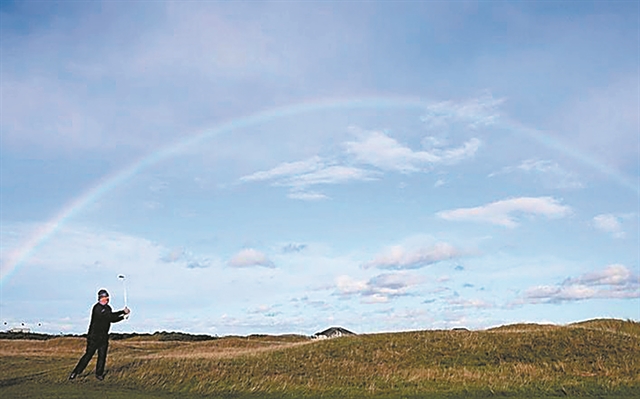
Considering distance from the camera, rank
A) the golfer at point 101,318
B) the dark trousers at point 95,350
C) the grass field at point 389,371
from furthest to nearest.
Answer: the grass field at point 389,371 < the dark trousers at point 95,350 < the golfer at point 101,318

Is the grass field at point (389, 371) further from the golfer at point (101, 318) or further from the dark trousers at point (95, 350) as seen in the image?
the golfer at point (101, 318)

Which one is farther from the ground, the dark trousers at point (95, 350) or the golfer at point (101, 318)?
the golfer at point (101, 318)

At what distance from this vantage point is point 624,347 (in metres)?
44.1

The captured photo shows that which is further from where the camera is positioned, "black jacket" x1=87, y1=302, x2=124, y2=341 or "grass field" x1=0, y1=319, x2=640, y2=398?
"grass field" x1=0, y1=319, x2=640, y2=398

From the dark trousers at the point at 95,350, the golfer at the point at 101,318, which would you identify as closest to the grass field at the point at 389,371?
the dark trousers at the point at 95,350

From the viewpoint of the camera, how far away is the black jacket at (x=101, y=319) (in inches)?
1133

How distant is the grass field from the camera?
31.7 meters

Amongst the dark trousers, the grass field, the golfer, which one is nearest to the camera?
the golfer

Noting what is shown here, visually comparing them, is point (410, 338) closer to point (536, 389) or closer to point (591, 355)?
point (591, 355)

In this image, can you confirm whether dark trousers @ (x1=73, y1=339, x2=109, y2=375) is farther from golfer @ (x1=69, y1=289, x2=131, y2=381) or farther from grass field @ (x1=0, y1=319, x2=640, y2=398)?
grass field @ (x1=0, y1=319, x2=640, y2=398)

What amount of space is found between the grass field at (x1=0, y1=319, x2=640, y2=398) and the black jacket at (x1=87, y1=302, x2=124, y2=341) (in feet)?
7.54

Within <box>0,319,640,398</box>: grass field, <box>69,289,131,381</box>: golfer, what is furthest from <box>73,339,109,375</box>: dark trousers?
<box>0,319,640,398</box>: grass field

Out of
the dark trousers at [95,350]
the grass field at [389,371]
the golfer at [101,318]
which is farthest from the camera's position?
the grass field at [389,371]

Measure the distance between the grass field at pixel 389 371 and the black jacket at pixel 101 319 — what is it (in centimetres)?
230
